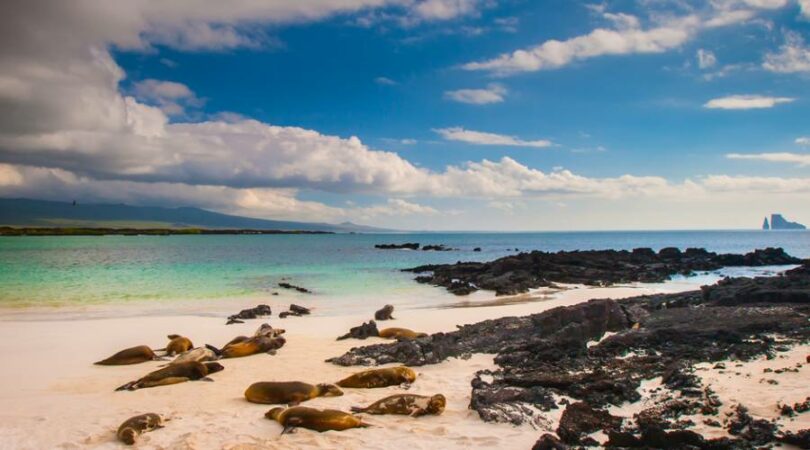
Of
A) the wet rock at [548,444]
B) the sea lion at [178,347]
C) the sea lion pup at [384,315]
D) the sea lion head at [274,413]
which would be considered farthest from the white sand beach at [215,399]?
the sea lion pup at [384,315]

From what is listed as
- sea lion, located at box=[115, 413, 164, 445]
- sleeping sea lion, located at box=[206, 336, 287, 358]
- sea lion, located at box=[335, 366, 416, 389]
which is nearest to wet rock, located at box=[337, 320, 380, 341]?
sleeping sea lion, located at box=[206, 336, 287, 358]

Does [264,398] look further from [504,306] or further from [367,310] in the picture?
[504,306]

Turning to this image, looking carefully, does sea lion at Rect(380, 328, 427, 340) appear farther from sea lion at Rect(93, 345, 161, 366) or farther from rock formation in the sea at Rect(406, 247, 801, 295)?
rock formation in the sea at Rect(406, 247, 801, 295)

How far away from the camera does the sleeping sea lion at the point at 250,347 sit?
12992 millimetres

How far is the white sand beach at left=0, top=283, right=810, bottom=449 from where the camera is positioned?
716cm

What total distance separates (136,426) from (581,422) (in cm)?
635

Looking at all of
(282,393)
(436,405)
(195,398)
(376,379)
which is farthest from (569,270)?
(195,398)

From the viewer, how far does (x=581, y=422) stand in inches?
284

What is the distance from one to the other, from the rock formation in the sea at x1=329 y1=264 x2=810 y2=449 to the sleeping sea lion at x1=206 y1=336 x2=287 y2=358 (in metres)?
2.40

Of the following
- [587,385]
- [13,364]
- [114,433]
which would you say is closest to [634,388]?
[587,385]

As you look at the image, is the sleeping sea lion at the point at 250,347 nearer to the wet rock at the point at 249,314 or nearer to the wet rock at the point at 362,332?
the wet rock at the point at 362,332

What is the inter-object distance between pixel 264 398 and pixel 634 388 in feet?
20.8

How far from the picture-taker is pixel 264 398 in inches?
351

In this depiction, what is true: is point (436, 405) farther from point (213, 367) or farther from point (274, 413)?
point (213, 367)
